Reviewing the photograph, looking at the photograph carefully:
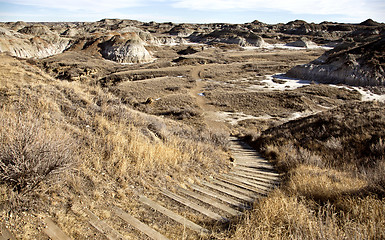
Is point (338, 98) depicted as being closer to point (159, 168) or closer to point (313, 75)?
point (313, 75)

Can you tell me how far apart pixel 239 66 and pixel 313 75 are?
1522 cm

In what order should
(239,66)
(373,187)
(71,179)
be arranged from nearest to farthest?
(71,179)
(373,187)
(239,66)

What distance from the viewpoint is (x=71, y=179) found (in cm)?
371

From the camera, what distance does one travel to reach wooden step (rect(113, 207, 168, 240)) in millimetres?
2947

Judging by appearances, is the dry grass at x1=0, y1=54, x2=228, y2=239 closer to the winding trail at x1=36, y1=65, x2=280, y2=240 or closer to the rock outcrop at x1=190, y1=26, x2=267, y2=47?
the winding trail at x1=36, y1=65, x2=280, y2=240

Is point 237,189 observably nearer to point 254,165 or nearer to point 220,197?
point 220,197

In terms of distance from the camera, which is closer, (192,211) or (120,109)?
(192,211)

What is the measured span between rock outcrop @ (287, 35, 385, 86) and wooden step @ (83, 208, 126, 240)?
37.1m

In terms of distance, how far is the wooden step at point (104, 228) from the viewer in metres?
2.81

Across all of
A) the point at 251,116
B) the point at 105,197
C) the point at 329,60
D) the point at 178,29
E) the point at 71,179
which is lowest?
the point at 251,116

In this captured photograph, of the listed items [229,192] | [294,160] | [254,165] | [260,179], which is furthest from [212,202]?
[294,160]

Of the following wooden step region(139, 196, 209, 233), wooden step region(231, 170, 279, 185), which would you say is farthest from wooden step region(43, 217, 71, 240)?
wooden step region(231, 170, 279, 185)

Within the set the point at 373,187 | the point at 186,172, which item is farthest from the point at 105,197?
the point at 373,187

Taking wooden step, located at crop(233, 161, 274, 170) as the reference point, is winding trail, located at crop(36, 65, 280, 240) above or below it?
above
